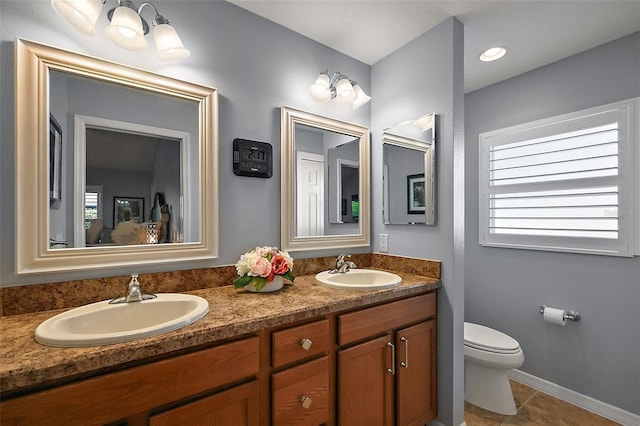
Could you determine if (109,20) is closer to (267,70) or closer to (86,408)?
(267,70)

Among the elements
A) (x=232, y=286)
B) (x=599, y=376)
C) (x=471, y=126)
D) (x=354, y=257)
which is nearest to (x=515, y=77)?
(x=471, y=126)

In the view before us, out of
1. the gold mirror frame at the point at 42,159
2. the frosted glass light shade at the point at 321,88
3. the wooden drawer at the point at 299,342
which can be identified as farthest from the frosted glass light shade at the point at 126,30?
the wooden drawer at the point at 299,342

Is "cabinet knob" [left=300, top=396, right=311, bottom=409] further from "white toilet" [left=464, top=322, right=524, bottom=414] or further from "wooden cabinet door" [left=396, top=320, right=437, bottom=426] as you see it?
"white toilet" [left=464, top=322, right=524, bottom=414]

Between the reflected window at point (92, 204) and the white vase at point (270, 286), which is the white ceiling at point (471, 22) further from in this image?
the white vase at point (270, 286)

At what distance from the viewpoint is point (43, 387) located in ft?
2.37

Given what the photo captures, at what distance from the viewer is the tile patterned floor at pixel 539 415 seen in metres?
1.77

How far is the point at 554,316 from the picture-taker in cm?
200

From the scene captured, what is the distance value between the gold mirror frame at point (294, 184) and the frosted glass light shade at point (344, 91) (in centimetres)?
16

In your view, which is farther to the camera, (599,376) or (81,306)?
(599,376)

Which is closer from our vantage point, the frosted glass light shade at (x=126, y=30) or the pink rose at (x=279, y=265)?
the frosted glass light shade at (x=126, y=30)

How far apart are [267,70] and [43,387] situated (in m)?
1.63

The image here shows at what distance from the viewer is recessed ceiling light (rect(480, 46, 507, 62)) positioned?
1950 mm

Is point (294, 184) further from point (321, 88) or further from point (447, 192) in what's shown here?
point (447, 192)

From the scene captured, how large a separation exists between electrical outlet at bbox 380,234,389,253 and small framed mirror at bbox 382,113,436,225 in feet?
0.35
